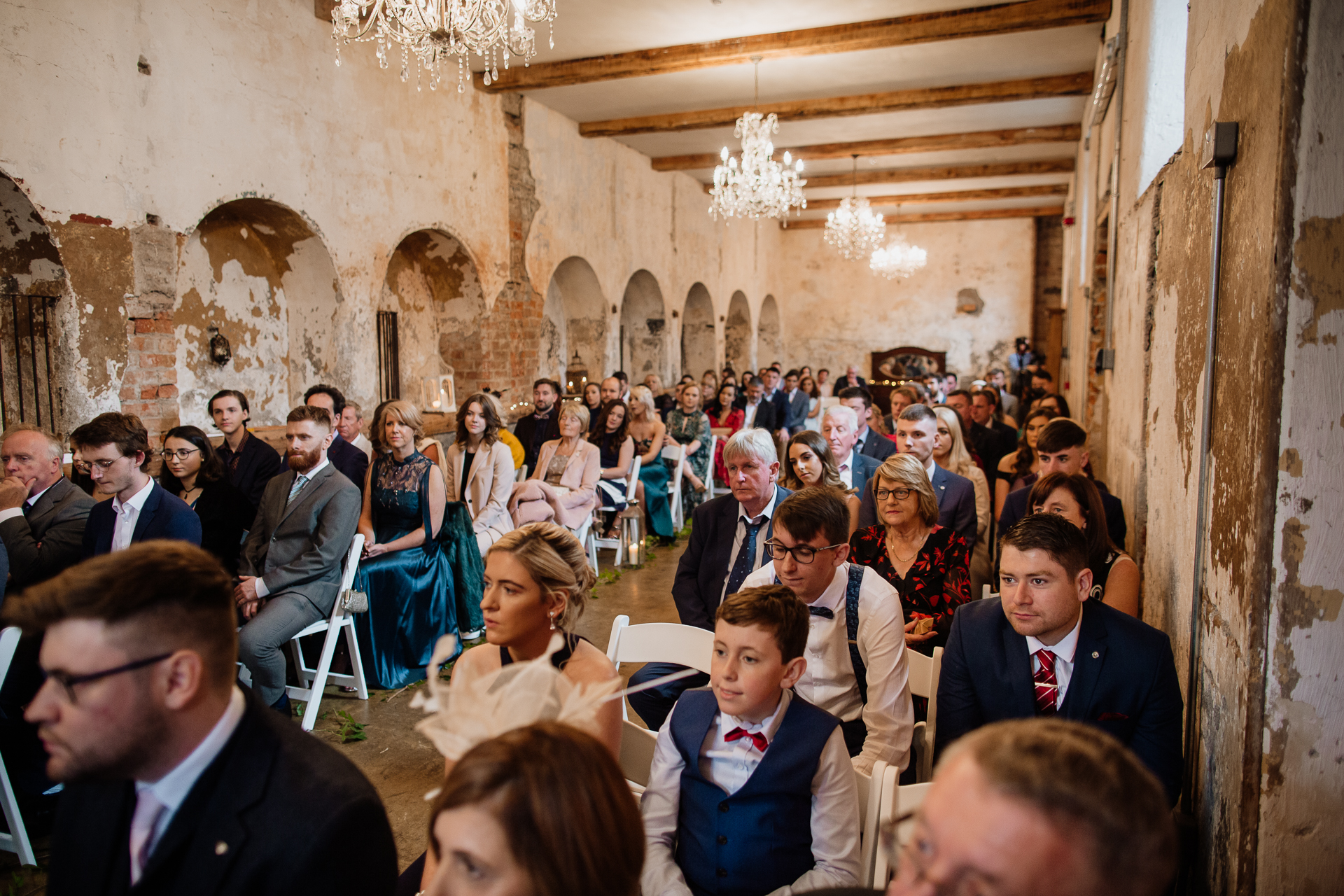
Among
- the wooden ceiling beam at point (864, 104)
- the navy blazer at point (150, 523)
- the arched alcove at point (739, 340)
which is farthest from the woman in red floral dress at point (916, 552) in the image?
the arched alcove at point (739, 340)

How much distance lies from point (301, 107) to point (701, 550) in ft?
16.1

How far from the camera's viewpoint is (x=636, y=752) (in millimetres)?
2180

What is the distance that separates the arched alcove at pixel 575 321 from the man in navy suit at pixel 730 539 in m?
7.44

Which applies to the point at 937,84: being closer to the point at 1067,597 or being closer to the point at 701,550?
the point at 701,550

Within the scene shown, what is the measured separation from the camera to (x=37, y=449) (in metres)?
3.39

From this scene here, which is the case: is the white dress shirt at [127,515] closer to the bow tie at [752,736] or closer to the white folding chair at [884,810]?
the bow tie at [752,736]

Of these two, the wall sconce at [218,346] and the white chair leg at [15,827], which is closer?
the white chair leg at [15,827]

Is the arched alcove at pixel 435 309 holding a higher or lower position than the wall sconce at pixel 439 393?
higher

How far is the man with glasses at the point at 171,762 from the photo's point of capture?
1.13 m

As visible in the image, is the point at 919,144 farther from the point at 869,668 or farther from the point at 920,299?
the point at 869,668

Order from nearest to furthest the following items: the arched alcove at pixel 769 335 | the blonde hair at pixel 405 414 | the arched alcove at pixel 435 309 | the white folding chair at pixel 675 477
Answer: the blonde hair at pixel 405 414 → the white folding chair at pixel 675 477 → the arched alcove at pixel 435 309 → the arched alcove at pixel 769 335

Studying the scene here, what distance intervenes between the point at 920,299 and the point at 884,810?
57.6 ft

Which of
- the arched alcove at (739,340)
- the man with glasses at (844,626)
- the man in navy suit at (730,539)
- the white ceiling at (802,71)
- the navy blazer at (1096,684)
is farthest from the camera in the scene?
the arched alcove at (739,340)

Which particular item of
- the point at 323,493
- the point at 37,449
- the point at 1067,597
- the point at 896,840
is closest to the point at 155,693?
the point at 896,840
